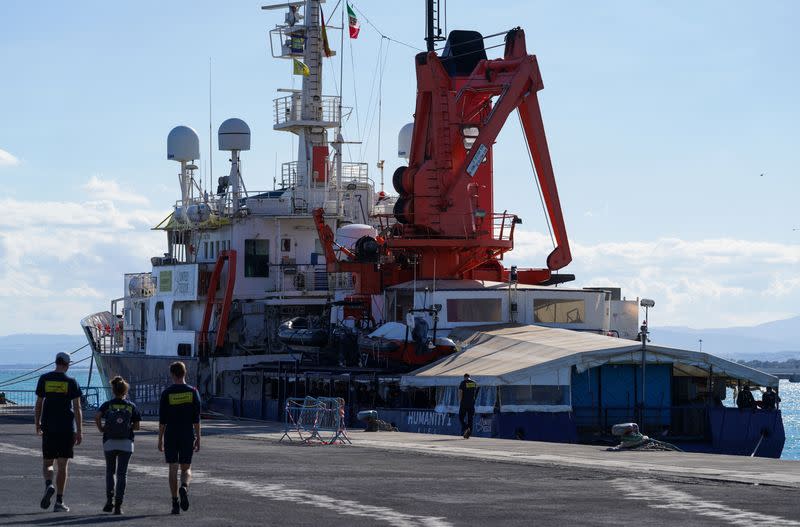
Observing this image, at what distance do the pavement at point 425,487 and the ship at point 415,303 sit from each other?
6.54 m

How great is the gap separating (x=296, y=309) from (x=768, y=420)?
23.4 m

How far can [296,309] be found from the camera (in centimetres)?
5406

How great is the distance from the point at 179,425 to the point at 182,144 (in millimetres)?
44525

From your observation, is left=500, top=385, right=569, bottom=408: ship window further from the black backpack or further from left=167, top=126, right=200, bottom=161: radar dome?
left=167, top=126, right=200, bottom=161: radar dome

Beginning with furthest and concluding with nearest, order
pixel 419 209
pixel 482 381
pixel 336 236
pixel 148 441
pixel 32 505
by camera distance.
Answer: pixel 336 236, pixel 419 209, pixel 482 381, pixel 148 441, pixel 32 505

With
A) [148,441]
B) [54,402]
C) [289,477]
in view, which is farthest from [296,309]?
[54,402]

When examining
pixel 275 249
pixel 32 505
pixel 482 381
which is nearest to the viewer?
pixel 32 505

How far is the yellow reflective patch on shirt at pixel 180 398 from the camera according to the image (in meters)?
16.8

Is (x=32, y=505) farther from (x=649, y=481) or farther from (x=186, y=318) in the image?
(x=186, y=318)

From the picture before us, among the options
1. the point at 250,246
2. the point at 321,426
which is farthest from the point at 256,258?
the point at 321,426

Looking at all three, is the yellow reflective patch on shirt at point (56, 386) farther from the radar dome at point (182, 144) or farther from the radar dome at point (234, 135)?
the radar dome at point (182, 144)

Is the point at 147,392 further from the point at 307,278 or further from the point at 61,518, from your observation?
the point at 61,518

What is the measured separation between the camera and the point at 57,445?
1725 cm

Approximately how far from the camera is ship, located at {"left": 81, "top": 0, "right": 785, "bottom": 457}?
34906 mm
